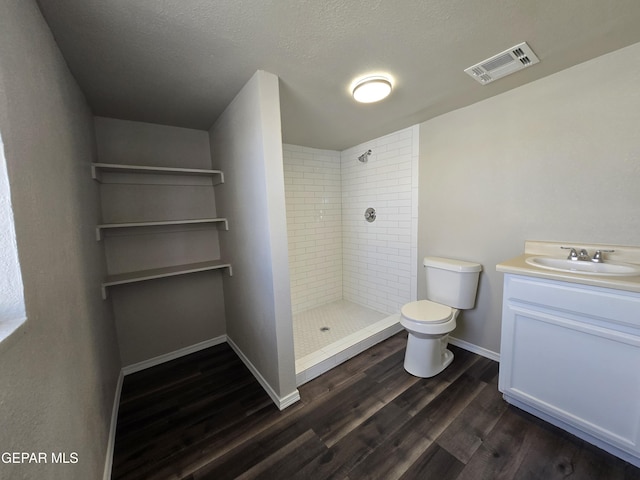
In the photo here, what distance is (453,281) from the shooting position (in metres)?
2.01

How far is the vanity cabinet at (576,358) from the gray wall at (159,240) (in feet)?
7.90

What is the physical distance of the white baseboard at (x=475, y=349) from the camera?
2007 mm

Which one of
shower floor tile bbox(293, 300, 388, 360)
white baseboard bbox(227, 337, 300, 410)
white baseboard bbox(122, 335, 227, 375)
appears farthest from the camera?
shower floor tile bbox(293, 300, 388, 360)

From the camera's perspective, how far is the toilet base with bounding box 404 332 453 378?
72.6 inches

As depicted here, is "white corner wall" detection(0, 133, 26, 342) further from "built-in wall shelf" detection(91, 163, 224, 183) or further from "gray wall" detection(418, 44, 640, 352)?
"gray wall" detection(418, 44, 640, 352)

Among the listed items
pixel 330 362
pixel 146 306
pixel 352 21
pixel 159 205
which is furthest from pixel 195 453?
pixel 352 21

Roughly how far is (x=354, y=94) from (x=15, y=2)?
1518mm

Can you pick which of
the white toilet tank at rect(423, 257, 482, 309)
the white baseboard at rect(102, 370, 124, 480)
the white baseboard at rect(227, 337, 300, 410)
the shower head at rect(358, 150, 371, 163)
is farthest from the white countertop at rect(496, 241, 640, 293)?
the white baseboard at rect(102, 370, 124, 480)

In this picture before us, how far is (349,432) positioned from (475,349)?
4.60 feet

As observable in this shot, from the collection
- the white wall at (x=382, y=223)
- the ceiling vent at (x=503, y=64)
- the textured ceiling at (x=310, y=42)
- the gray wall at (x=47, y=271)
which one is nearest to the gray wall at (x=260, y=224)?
the textured ceiling at (x=310, y=42)

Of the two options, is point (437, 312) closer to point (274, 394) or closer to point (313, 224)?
point (274, 394)

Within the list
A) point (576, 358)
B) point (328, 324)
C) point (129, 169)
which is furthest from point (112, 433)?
point (576, 358)

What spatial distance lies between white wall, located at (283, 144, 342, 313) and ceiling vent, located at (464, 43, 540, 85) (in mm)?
1820

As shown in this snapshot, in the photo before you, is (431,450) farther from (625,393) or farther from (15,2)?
(15,2)
